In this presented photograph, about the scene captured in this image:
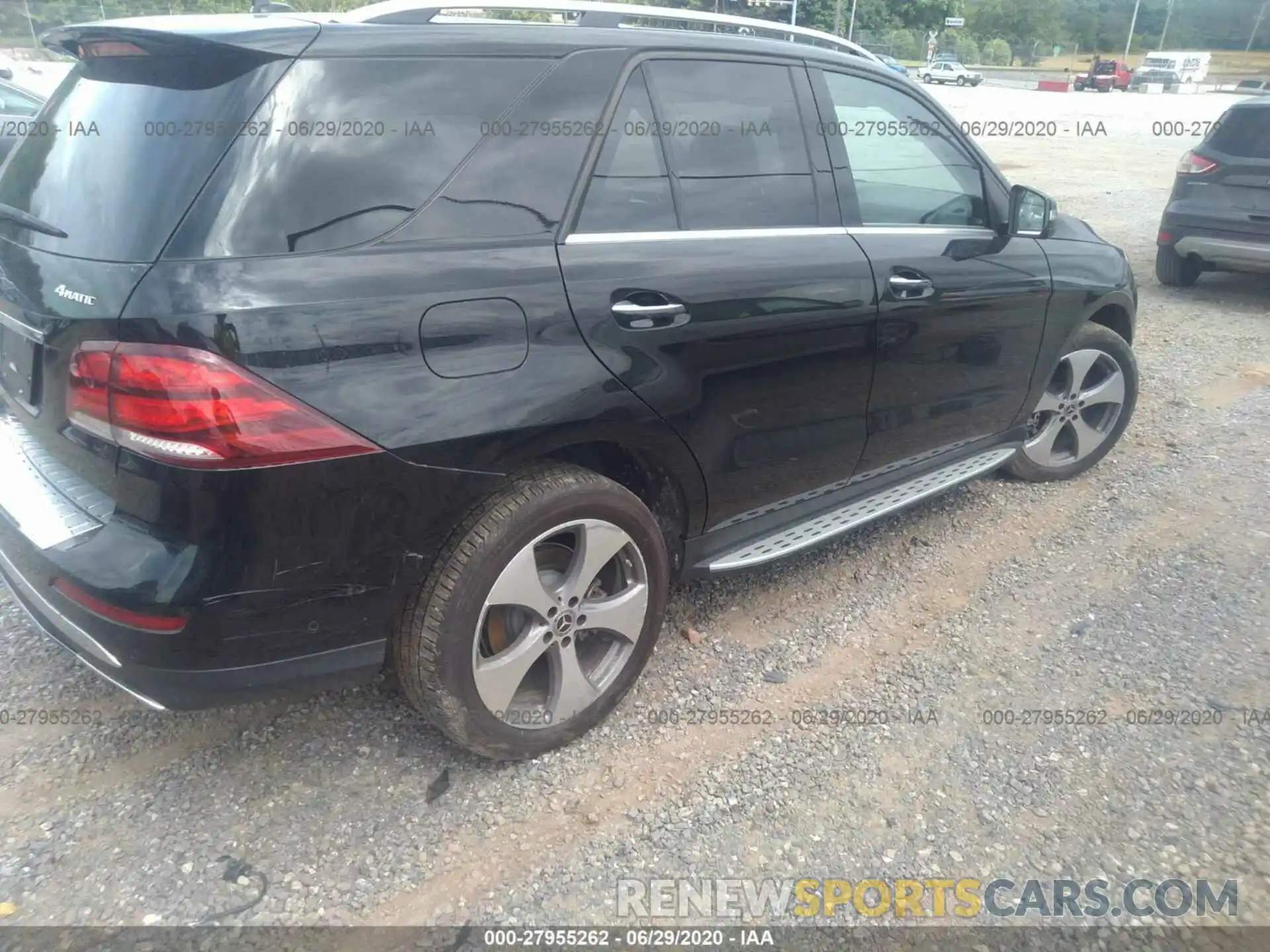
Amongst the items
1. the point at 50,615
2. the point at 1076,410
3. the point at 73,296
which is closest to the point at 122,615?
the point at 50,615

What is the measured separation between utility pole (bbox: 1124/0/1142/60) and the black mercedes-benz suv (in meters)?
77.2

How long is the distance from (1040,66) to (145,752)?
7656cm

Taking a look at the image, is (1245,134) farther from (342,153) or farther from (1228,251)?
(342,153)

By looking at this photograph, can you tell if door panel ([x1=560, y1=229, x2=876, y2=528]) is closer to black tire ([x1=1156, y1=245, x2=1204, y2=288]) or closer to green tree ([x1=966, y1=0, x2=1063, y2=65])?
black tire ([x1=1156, y1=245, x2=1204, y2=288])

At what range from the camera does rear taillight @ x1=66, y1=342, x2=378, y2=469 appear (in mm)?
1854

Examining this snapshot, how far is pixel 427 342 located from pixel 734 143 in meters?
1.27

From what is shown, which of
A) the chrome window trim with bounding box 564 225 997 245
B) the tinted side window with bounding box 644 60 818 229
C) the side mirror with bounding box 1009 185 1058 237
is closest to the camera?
the chrome window trim with bounding box 564 225 997 245

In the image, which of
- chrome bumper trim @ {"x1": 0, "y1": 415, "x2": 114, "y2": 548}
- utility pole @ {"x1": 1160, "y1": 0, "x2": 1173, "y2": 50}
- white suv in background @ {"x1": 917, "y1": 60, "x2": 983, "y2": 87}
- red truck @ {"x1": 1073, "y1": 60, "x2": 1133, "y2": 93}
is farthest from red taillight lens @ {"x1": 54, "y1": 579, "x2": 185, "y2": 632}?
utility pole @ {"x1": 1160, "y1": 0, "x2": 1173, "y2": 50}

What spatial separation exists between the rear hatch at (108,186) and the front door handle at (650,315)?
0.95 m

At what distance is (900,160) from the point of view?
3.40 metres

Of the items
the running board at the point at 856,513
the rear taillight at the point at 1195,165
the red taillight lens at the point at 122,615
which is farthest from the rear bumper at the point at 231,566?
the rear taillight at the point at 1195,165

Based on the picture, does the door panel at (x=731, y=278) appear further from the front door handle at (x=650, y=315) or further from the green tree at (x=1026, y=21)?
the green tree at (x=1026, y=21)

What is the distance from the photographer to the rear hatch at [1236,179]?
7.14m

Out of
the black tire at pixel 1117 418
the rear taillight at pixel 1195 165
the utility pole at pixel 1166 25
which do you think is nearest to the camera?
the black tire at pixel 1117 418
